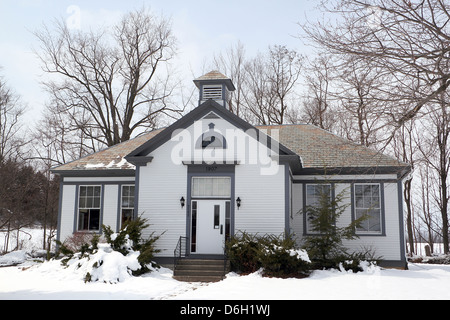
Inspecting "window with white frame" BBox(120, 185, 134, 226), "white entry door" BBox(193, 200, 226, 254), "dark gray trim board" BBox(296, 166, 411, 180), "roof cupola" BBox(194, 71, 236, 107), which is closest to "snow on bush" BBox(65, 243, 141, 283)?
A: "white entry door" BBox(193, 200, 226, 254)

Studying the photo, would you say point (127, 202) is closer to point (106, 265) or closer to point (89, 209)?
point (89, 209)

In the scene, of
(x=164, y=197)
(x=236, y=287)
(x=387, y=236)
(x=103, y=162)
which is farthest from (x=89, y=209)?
(x=387, y=236)

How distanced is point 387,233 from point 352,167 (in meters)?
3.06

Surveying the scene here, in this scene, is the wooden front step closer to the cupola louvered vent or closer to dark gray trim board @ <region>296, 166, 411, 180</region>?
dark gray trim board @ <region>296, 166, 411, 180</region>

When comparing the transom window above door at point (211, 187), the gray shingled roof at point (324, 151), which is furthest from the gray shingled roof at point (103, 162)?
the gray shingled roof at point (324, 151)

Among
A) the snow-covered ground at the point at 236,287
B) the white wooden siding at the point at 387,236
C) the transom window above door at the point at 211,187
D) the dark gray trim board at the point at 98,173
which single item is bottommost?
the snow-covered ground at the point at 236,287

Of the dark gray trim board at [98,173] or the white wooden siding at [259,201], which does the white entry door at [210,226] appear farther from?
the dark gray trim board at [98,173]

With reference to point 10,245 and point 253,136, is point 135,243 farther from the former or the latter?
point 10,245

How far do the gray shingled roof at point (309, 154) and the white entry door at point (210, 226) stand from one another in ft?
13.5

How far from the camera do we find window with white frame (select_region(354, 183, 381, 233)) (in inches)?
673

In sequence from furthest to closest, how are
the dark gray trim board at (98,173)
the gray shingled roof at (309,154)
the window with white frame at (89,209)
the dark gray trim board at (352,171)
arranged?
1. the window with white frame at (89,209)
2. the dark gray trim board at (98,173)
3. the gray shingled roof at (309,154)
4. the dark gray trim board at (352,171)

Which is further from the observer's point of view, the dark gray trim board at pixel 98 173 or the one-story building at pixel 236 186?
the dark gray trim board at pixel 98 173

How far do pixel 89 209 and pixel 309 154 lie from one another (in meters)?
9.84

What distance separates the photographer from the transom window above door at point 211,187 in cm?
1598
